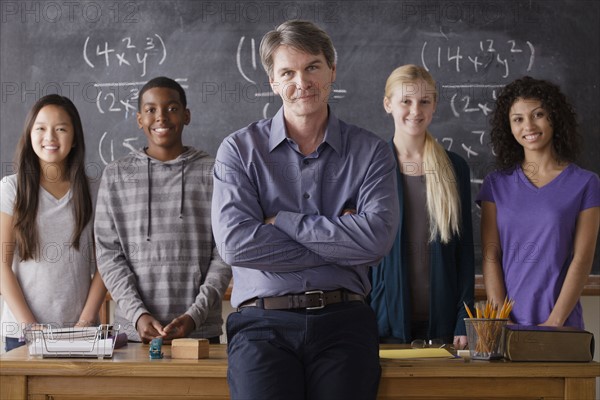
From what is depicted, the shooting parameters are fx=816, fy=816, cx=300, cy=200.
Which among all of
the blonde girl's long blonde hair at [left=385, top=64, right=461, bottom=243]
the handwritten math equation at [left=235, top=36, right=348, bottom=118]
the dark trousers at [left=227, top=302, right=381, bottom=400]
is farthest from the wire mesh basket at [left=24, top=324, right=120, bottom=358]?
the handwritten math equation at [left=235, top=36, right=348, bottom=118]

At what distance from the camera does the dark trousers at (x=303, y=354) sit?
6.33 feet

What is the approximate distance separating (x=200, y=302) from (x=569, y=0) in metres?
2.18

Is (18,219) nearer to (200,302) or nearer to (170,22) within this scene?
(200,302)

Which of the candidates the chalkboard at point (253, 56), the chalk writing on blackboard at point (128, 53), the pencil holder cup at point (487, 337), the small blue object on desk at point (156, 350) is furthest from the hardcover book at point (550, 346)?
the chalk writing on blackboard at point (128, 53)

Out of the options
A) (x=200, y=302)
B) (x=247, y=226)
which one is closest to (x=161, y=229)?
(x=200, y=302)

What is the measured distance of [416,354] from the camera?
2.14 metres

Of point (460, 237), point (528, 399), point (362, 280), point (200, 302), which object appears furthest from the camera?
point (460, 237)

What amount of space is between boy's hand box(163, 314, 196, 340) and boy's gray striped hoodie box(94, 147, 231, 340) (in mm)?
61

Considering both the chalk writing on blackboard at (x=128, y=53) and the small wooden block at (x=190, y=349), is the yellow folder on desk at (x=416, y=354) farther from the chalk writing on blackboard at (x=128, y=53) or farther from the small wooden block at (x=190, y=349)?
the chalk writing on blackboard at (x=128, y=53)

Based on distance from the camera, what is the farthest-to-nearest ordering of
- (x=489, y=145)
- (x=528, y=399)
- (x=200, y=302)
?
1. (x=489, y=145)
2. (x=200, y=302)
3. (x=528, y=399)

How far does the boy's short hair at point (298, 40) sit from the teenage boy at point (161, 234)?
2.44ft

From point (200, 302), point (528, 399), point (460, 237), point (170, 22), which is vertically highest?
point (170, 22)

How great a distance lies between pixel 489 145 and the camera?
3.64m

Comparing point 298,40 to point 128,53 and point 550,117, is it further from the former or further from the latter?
point 128,53
